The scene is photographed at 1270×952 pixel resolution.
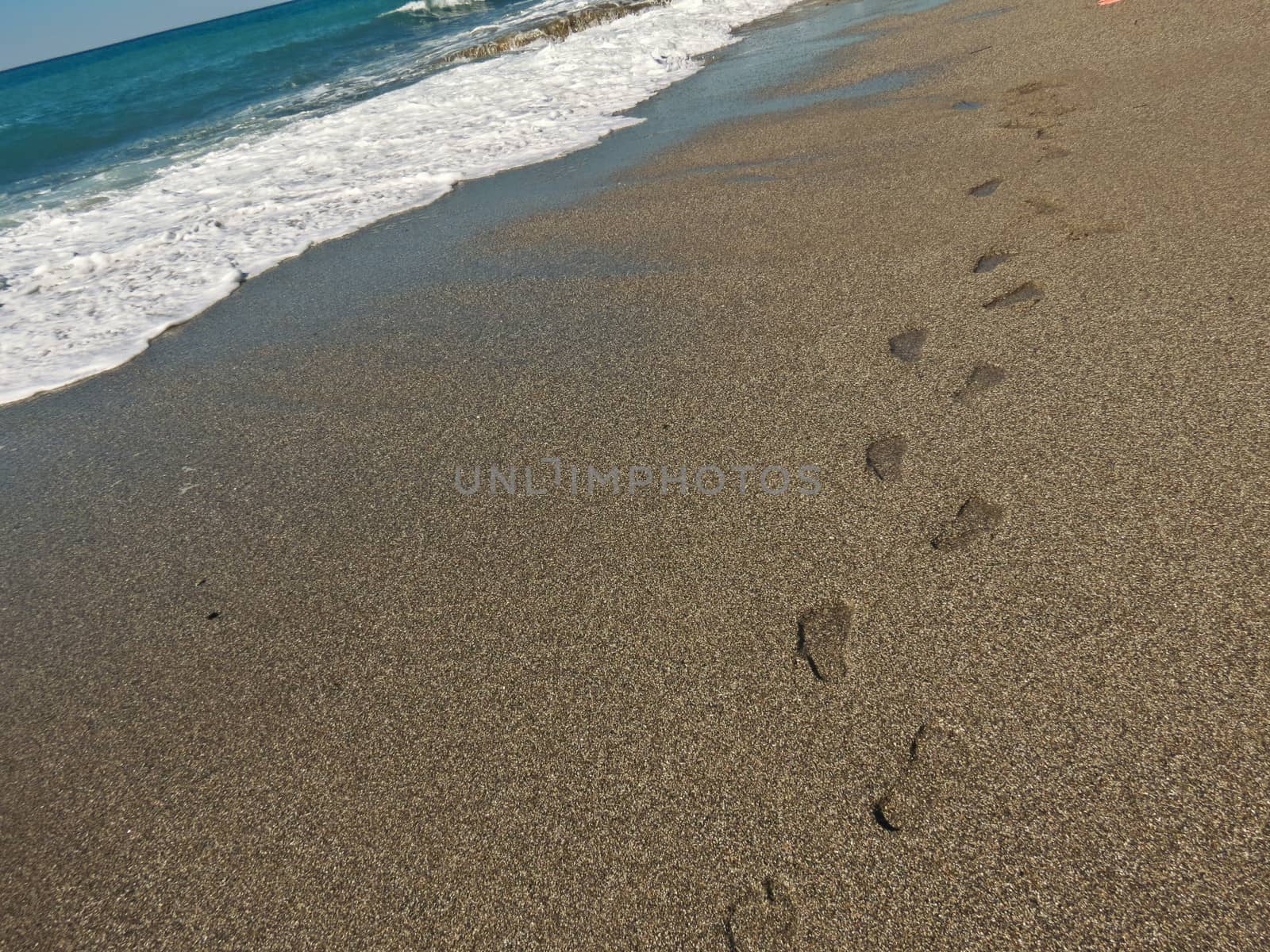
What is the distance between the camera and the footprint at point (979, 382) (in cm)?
250

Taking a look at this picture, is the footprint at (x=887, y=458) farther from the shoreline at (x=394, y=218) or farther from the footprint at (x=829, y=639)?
the shoreline at (x=394, y=218)

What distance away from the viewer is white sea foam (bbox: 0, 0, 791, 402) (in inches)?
180

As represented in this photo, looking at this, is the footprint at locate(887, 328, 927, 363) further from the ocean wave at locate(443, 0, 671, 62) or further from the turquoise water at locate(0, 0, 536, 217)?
the ocean wave at locate(443, 0, 671, 62)

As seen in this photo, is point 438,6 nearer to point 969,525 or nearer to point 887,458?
point 887,458

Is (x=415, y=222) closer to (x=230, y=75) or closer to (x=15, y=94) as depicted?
(x=230, y=75)

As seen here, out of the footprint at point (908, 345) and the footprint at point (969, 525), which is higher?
the footprint at point (908, 345)

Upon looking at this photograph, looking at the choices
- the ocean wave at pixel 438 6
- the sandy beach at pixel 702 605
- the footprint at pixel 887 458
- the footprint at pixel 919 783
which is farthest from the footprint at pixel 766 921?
the ocean wave at pixel 438 6

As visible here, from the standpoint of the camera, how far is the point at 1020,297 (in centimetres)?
292

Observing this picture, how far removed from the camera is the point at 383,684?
1946 millimetres

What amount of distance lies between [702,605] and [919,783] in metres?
0.65

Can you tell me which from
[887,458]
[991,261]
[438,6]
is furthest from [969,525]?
[438,6]

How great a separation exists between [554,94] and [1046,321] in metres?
6.64

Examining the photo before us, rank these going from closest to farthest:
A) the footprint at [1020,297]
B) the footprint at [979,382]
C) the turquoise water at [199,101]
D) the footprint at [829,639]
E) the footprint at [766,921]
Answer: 1. the footprint at [766,921]
2. the footprint at [829,639]
3. the footprint at [979,382]
4. the footprint at [1020,297]
5. the turquoise water at [199,101]

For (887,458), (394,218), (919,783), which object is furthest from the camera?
(394,218)
